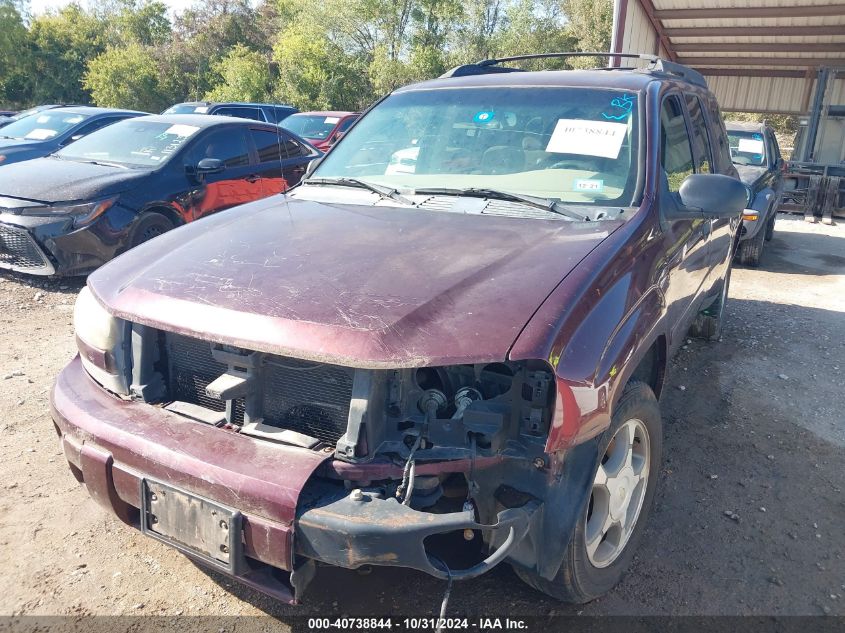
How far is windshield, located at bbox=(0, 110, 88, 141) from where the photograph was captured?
10.5 m

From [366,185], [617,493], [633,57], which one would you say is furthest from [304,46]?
[617,493]

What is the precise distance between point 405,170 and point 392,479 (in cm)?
189

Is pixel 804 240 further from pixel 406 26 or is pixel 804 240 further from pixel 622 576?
pixel 406 26

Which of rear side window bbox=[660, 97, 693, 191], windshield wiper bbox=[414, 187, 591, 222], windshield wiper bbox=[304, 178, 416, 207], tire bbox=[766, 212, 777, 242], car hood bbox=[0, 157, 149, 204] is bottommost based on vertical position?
tire bbox=[766, 212, 777, 242]

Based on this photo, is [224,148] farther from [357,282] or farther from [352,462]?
[352,462]

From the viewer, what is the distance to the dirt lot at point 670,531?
253cm

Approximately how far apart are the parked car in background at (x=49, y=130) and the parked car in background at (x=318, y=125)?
10.1 feet

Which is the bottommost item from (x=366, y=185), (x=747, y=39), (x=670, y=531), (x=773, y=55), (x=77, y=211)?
(x=670, y=531)

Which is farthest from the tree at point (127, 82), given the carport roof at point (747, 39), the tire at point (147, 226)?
the tire at point (147, 226)

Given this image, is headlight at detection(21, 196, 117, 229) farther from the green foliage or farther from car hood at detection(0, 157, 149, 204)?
the green foliage

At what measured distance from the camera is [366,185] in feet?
10.8

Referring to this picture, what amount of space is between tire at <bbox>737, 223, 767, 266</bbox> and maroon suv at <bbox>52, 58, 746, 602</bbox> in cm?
578

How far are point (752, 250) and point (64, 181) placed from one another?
25.4 feet

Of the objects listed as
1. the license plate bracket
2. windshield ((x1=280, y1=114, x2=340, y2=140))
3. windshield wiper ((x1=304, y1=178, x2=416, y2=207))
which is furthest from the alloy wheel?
windshield ((x1=280, y1=114, x2=340, y2=140))
